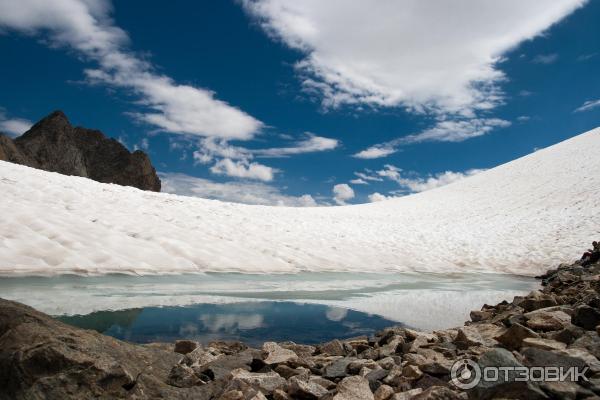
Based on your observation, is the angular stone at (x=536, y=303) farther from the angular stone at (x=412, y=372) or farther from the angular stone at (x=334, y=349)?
the angular stone at (x=412, y=372)

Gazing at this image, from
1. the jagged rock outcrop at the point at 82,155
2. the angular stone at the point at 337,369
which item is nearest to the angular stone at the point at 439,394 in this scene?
the angular stone at the point at 337,369

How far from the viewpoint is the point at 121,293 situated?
309 inches

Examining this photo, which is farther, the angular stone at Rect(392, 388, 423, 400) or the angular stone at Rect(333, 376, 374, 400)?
the angular stone at Rect(333, 376, 374, 400)

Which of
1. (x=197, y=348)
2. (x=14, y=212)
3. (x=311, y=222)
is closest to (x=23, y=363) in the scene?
(x=197, y=348)

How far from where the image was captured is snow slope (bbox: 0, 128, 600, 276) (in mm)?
9797

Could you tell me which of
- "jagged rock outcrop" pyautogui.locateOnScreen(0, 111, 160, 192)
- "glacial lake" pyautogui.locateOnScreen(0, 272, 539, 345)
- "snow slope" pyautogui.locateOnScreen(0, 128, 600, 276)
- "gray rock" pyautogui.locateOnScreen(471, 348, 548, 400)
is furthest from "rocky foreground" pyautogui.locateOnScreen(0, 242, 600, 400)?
"jagged rock outcrop" pyautogui.locateOnScreen(0, 111, 160, 192)

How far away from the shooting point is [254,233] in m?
15.2

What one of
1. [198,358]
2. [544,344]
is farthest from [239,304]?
[544,344]

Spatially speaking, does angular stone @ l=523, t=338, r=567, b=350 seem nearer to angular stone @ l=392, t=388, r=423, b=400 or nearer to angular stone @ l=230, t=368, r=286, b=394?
angular stone @ l=392, t=388, r=423, b=400

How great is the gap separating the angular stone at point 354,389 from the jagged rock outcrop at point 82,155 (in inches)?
4304

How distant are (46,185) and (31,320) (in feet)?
43.5

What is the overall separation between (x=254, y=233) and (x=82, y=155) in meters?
124

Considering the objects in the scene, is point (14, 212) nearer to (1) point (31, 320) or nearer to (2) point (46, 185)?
(2) point (46, 185)

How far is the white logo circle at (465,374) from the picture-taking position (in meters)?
3.11
